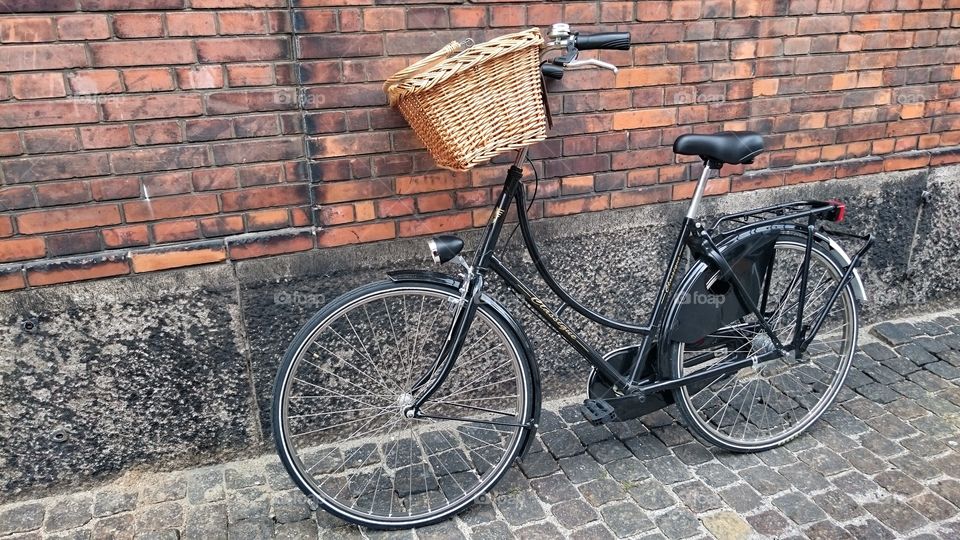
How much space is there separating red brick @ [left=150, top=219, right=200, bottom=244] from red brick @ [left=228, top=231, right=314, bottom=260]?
5.8 inches

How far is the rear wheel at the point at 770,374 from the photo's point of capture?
2.88 metres

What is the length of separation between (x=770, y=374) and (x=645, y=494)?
3.86 ft

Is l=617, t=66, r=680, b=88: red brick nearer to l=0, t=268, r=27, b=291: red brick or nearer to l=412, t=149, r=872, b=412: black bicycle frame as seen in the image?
l=412, t=149, r=872, b=412: black bicycle frame

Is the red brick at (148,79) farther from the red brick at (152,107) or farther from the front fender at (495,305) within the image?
the front fender at (495,305)

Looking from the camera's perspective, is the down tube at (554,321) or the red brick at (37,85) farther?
the down tube at (554,321)

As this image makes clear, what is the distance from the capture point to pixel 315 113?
266 cm

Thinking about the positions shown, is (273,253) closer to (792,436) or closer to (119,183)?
(119,183)

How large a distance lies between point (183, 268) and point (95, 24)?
928 mm

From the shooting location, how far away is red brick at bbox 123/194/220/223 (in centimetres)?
259

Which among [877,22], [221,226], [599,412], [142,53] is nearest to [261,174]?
[221,226]

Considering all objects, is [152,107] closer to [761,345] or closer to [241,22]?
[241,22]

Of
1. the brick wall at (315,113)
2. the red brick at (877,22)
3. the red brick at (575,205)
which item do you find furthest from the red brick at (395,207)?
the red brick at (877,22)

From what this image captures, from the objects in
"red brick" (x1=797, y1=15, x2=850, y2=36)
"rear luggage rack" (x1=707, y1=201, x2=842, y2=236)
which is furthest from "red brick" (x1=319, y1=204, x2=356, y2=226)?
"red brick" (x1=797, y1=15, x2=850, y2=36)

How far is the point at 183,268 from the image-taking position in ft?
8.87
